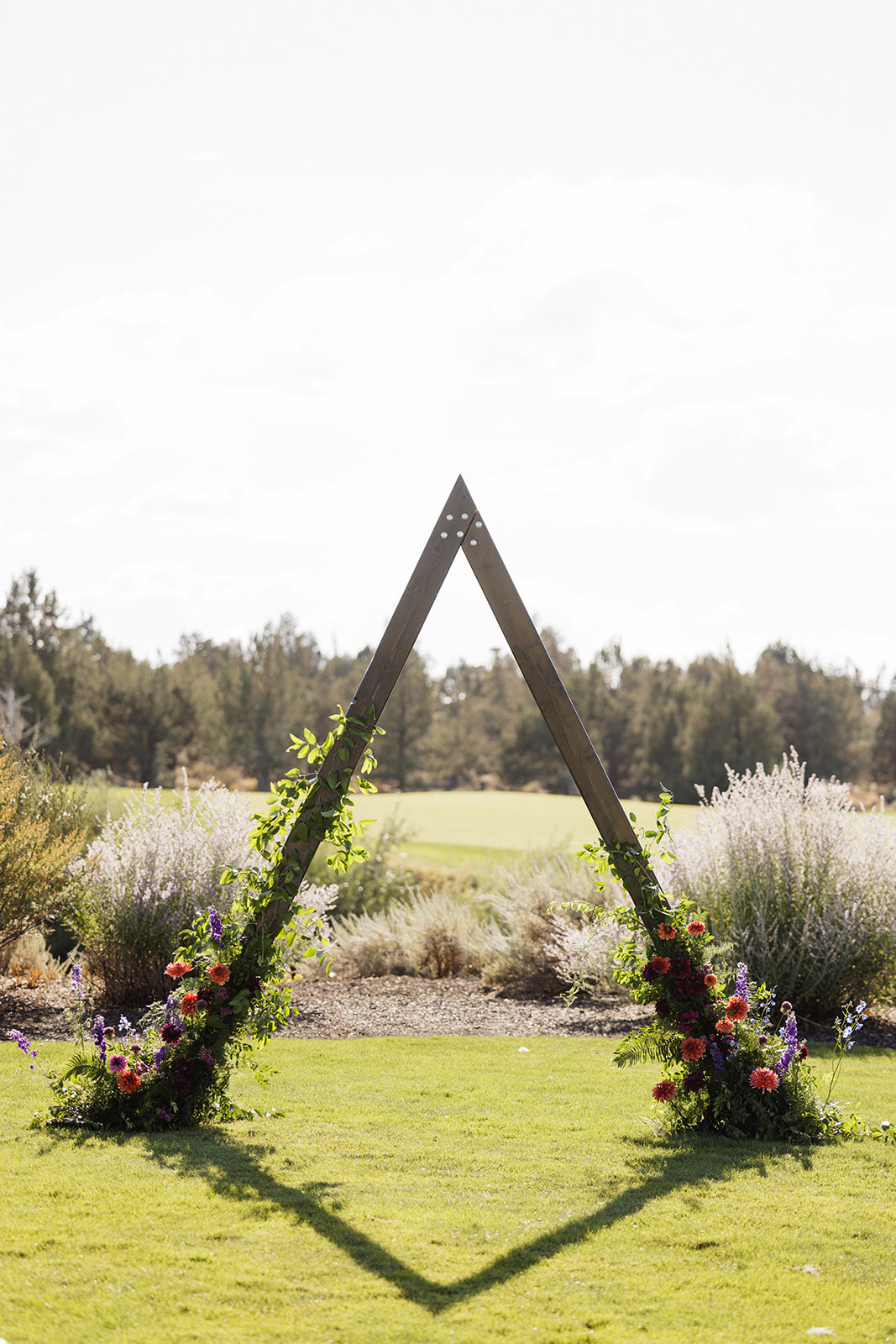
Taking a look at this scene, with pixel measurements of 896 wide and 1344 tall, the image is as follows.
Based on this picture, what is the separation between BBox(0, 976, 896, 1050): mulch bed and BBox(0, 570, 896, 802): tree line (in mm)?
20582

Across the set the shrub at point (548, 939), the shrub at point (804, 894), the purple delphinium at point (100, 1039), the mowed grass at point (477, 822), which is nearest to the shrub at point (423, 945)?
the shrub at point (548, 939)

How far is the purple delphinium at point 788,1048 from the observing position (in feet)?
14.7

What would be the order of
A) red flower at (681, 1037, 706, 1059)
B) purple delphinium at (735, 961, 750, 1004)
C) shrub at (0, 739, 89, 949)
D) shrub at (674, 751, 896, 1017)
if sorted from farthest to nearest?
1. shrub at (674, 751, 896, 1017)
2. shrub at (0, 739, 89, 949)
3. purple delphinium at (735, 961, 750, 1004)
4. red flower at (681, 1037, 706, 1059)

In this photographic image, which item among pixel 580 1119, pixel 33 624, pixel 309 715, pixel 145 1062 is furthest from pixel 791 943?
pixel 33 624

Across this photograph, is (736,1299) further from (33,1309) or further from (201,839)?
(201,839)

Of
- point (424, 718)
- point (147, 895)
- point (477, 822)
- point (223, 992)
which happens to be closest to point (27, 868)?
point (147, 895)

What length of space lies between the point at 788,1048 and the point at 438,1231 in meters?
1.92

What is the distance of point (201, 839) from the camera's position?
748 cm

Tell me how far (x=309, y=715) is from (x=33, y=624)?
994 centimetres

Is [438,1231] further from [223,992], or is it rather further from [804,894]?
[804,894]

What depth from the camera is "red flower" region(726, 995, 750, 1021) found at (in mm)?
4422

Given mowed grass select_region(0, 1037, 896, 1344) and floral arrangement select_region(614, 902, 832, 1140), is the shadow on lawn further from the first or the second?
floral arrangement select_region(614, 902, 832, 1140)

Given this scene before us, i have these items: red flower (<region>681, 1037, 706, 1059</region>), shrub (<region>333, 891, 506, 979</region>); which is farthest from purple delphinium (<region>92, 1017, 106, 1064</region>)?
shrub (<region>333, 891, 506, 979</region>)

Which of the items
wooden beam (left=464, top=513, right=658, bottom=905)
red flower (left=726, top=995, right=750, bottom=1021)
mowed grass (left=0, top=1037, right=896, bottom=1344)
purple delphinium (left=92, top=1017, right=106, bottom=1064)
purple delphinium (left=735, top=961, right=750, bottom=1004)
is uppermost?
wooden beam (left=464, top=513, right=658, bottom=905)
